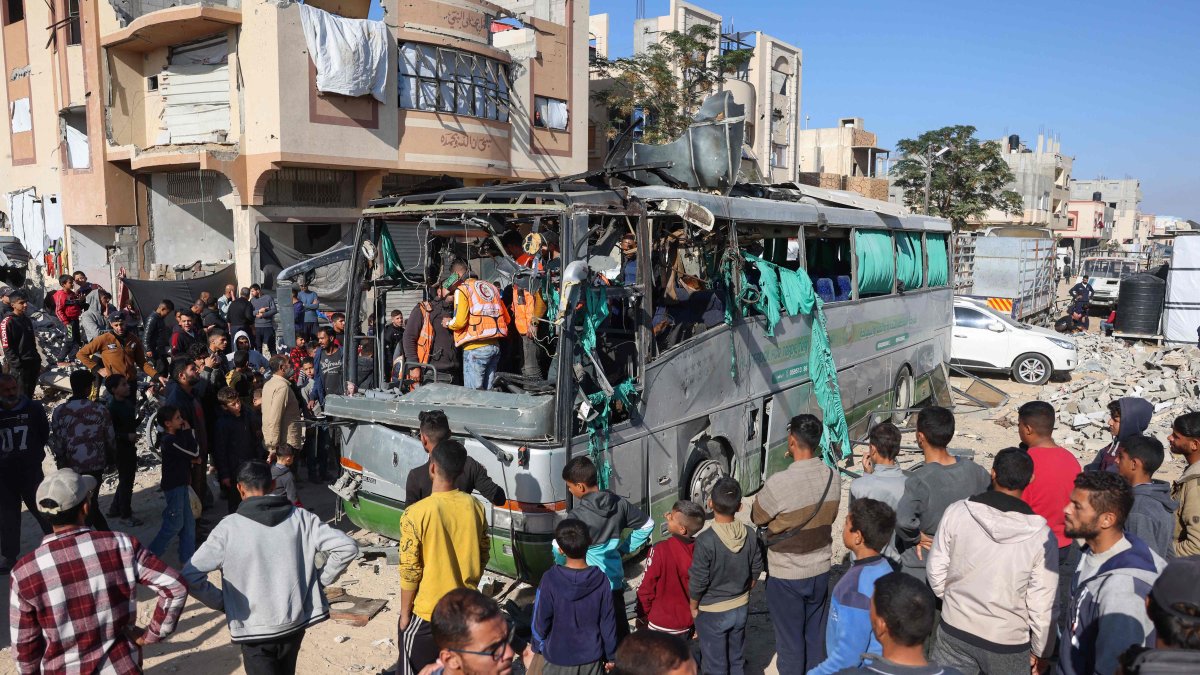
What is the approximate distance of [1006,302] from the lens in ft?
73.7

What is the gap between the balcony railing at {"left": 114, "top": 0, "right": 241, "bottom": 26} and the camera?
62.5 feet

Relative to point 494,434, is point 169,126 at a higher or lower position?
higher

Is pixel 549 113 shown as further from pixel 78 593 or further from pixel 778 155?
pixel 78 593

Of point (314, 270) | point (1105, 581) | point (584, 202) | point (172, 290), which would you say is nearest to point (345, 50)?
point (314, 270)

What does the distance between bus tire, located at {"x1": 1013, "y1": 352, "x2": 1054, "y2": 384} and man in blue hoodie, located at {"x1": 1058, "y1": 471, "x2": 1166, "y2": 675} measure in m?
14.9

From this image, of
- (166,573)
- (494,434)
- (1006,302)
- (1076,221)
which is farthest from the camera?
(1076,221)

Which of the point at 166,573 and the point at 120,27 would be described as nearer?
the point at 166,573

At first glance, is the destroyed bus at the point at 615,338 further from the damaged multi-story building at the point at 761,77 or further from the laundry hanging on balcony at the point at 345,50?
the damaged multi-story building at the point at 761,77

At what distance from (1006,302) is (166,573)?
22.8 meters

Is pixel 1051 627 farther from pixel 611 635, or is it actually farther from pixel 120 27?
pixel 120 27

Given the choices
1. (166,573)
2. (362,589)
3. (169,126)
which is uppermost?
(169,126)

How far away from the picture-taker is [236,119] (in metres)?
19.0

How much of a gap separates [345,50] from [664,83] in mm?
14081

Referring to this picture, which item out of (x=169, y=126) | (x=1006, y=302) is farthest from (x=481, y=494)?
(x=1006, y=302)
